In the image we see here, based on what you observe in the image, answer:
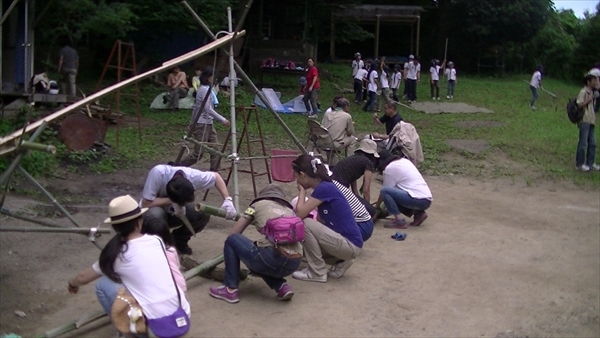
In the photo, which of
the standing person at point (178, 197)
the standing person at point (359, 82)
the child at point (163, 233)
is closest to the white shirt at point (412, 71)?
the standing person at point (359, 82)

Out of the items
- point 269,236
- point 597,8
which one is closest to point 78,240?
point 269,236

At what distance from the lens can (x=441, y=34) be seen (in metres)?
35.0

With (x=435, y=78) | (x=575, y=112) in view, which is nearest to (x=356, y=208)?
(x=575, y=112)

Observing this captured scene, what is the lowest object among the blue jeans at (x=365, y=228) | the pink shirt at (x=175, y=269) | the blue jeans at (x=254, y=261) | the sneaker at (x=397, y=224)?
the sneaker at (x=397, y=224)

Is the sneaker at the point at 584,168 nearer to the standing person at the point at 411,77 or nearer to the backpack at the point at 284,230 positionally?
the backpack at the point at 284,230

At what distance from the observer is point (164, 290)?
4.52 metres

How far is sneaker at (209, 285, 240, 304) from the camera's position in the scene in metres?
5.85

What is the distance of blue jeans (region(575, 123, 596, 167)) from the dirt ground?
10.8 ft

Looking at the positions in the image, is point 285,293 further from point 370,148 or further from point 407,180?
point 370,148

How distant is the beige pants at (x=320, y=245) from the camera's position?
20.7 ft

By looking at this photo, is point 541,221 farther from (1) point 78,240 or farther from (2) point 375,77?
(2) point 375,77

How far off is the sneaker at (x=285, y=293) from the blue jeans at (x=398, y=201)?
282 centimetres

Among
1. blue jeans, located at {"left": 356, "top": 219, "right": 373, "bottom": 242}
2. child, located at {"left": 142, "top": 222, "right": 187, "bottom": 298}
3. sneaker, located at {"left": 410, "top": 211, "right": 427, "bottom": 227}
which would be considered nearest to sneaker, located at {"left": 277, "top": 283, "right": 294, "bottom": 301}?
child, located at {"left": 142, "top": 222, "right": 187, "bottom": 298}

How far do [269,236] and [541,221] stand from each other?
17.5ft
